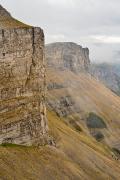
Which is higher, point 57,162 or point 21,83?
point 21,83

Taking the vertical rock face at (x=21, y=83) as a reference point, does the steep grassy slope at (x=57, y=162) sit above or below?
below

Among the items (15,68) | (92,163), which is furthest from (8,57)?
(92,163)

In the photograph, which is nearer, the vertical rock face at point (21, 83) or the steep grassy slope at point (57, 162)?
the steep grassy slope at point (57, 162)

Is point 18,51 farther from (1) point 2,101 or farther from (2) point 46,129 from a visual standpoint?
(2) point 46,129

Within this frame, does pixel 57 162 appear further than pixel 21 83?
Yes
